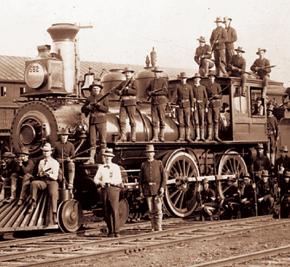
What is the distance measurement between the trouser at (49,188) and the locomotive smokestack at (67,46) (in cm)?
280

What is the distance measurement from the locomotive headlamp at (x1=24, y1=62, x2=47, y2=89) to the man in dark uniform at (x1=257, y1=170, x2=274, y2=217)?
17.7 feet

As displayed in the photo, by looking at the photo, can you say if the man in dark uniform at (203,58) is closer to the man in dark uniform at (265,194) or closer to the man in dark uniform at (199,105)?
the man in dark uniform at (199,105)

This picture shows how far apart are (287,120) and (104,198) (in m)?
10.2

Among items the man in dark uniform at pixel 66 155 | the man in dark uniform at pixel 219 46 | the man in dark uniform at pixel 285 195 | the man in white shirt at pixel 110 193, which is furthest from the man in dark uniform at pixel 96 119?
the man in dark uniform at pixel 219 46

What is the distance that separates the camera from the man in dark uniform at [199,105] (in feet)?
50.3

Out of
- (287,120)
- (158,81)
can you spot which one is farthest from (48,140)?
(287,120)

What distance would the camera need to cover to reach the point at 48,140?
43.4ft

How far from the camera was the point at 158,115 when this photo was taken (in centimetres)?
1449

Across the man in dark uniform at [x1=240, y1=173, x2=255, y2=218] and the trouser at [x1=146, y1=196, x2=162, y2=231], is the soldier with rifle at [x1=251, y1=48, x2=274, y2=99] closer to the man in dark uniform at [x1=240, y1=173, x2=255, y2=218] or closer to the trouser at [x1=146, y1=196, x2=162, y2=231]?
the man in dark uniform at [x1=240, y1=173, x2=255, y2=218]

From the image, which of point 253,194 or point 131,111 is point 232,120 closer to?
point 253,194

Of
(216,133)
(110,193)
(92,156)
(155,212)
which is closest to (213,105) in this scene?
(216,133)

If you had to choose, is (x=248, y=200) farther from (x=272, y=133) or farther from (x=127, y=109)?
(x=272, y=133)

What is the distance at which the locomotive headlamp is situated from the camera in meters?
13.5

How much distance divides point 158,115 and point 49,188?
3592 mm
